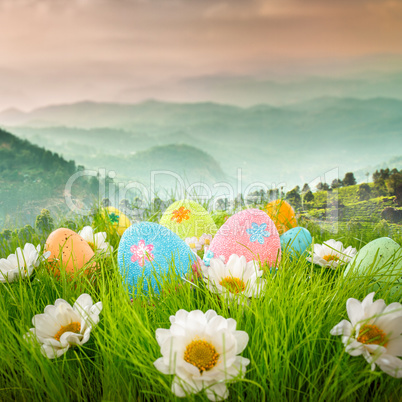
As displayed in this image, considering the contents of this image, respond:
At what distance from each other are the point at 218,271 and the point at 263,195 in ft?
4.62

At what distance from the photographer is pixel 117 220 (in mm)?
1883

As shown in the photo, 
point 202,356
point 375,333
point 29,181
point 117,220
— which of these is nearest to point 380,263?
point 375,333

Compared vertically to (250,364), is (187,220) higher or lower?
higher

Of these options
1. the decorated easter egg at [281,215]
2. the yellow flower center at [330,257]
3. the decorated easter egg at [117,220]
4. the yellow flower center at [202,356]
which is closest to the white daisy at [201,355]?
the yellow flower center at [202,356]

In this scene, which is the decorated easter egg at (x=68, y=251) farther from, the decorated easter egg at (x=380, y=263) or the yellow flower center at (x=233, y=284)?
the decorated easter egg at (x=380, y=263)

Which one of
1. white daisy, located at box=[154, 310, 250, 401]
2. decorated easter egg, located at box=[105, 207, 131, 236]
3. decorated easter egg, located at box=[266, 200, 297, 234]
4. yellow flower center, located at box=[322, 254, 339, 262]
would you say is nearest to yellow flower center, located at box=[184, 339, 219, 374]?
white daisy, located at box=[154, 310, 250, 401]

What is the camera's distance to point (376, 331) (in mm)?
690

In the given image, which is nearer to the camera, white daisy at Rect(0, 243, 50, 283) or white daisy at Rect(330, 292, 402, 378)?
white daisy at Rect(330, 292, 402, 378)

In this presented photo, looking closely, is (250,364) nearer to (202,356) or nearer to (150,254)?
(202,356)

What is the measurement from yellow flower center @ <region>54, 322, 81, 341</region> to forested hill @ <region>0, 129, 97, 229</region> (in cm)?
128

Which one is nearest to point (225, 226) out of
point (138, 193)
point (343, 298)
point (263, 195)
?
point (343, 298)

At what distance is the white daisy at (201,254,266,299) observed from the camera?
870 mm

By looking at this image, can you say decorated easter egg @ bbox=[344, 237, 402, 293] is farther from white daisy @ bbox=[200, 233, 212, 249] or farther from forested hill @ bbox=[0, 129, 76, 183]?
forested hill @ bbox=[0, 129, 76, 183]

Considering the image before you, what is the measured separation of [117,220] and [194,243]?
23.0 inches
